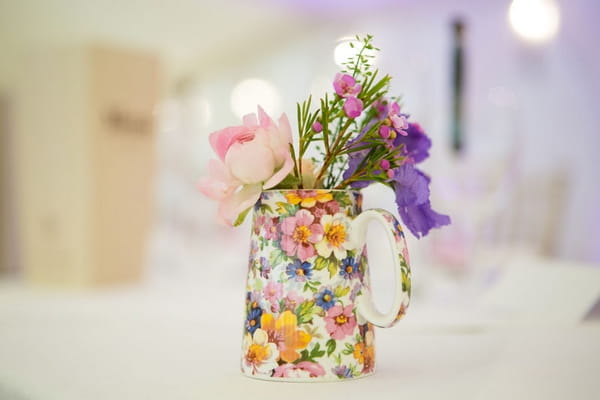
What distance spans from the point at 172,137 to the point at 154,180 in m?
0.15

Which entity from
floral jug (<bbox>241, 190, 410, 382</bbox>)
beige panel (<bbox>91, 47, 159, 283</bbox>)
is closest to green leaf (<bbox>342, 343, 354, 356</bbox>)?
floral jug (<bbox>241, 190, 410, 382</bbox>)

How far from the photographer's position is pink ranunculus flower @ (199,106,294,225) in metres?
0.40

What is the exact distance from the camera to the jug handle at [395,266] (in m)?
0.39

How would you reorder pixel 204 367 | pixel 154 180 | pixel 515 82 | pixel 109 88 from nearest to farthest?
pixel 204 367
pixel 109 88
pixel 154 180
pixel 515 82

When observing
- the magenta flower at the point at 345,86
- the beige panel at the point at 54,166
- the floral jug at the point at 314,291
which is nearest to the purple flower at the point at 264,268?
the floral jug at the point at 314,291

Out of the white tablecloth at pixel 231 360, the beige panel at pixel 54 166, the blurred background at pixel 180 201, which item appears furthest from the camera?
the beige panel at pixel 54 166

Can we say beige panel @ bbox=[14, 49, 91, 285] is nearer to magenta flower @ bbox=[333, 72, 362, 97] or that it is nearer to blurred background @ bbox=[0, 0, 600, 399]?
blurred background @ bbox=[0, 0, 600, 399]

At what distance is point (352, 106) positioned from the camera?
0.39 meters

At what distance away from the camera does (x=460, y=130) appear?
1179 millimetres

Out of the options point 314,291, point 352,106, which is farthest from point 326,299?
point 352,106

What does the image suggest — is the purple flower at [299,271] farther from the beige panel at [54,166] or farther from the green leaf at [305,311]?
the beige panel at [54,166]

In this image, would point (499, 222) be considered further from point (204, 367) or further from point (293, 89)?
point (293, 89)

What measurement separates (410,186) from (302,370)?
12 cm

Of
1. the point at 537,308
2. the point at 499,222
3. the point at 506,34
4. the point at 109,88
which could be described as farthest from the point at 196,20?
the point at 537,308
